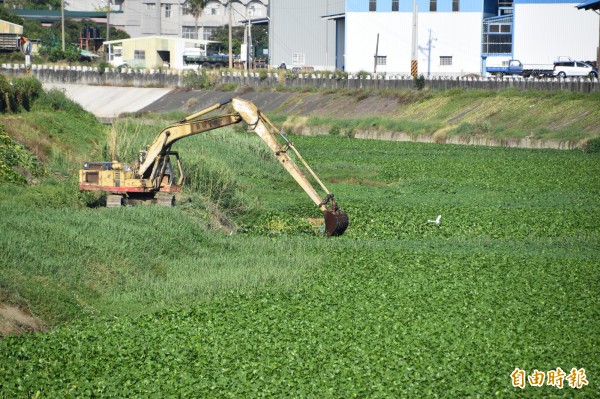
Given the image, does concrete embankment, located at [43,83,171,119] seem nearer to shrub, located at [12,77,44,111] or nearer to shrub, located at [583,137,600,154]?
shrub, located at [12,77,44,111]

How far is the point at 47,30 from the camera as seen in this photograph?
414ft

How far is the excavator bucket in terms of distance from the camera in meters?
25.7

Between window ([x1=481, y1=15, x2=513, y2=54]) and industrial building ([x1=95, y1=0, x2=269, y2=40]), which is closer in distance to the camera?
window ([x1=481, y1=15, x2=513, y2=54])

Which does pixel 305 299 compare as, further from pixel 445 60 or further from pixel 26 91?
pixel 445 60

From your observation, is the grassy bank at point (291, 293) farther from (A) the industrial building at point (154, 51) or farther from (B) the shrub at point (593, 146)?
(A) the industrial building at point (154, 51)

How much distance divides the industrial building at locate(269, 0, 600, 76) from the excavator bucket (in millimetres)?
54577

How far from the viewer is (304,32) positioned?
104 meters

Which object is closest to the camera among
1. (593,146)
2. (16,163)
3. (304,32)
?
(16,163)

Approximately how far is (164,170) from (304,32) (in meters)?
78.5

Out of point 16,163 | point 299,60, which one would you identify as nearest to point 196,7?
point 299,60

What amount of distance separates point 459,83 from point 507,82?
444 centimetres

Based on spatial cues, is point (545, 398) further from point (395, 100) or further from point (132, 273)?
point (395, 100)

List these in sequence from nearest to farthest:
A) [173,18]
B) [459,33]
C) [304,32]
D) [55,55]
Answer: [459,33] → [55,55] → [304,32] → [173,18]

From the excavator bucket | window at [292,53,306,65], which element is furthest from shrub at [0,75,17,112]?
window at [292,53,306,65]
